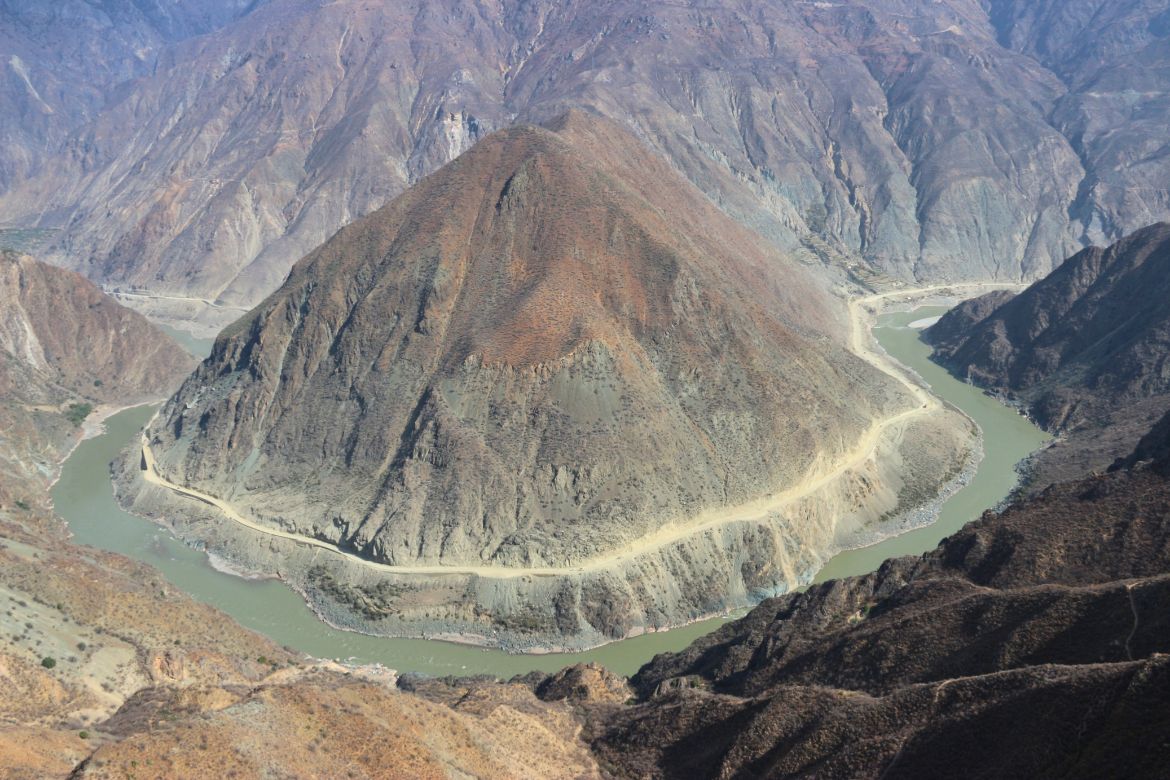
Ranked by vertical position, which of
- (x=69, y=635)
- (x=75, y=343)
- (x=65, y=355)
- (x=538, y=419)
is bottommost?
(x=69, y=635)

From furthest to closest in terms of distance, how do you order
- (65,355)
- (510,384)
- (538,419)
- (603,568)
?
(65,355)
(510,384)
(538,419)
(603,568)

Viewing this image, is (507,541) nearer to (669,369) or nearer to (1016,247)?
(669,369)

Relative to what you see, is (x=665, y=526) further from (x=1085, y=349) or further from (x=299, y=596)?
(x=1085, y=349)

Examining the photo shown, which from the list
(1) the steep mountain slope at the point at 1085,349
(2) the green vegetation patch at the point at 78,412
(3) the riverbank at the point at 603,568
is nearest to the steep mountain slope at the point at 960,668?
(3) the riverbank at the point at 603,568

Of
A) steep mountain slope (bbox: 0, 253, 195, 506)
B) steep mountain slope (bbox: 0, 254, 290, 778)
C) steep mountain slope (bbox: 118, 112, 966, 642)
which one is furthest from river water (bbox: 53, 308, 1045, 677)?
steep mountain slope (bbox: 0, 253, 195, 506)

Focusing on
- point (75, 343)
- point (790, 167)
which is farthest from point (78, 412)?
point (790, 167)

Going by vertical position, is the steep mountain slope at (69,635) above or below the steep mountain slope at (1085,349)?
below

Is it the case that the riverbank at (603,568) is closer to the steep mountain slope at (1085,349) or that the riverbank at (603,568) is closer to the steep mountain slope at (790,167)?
the steep mountain slope at (1085,349)

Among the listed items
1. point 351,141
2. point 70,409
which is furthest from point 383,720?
point 351,141
